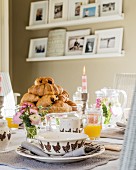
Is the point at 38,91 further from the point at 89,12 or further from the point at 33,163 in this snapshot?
the point at 89,12

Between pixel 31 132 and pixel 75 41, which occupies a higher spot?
pixel 75 41

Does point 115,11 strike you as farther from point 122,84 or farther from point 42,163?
point 42,163

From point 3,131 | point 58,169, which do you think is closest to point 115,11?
point 3,131

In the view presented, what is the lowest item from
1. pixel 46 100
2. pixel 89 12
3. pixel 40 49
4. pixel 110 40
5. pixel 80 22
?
pixel 46 100

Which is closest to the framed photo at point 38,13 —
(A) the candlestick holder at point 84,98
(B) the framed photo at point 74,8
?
(B) the framed photo at point 74,8

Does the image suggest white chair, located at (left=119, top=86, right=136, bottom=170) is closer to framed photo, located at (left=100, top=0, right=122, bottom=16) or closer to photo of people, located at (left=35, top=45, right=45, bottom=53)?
framed photo, located at (left=100, top=0, right=122, bottom=16)

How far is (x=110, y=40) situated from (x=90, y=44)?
26cm

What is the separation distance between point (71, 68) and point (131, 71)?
0.82 metres

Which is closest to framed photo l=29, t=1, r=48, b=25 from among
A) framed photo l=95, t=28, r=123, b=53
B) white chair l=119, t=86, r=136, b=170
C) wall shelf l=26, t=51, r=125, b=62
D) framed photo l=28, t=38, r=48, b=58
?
framed photo l=28, t=38, r=48, b=58

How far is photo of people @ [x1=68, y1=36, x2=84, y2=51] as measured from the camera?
13.6 ft

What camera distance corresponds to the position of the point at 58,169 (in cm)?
101

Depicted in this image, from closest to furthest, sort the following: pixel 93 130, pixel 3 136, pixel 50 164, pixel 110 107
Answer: pixel 50 164
pixel 3 136
pixel 93 130
pixel 110 107

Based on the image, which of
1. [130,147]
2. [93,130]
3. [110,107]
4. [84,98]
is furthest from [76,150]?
[110,107]

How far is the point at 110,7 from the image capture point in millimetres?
3891
